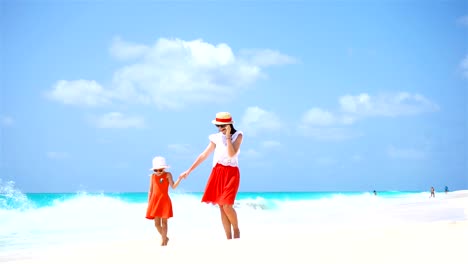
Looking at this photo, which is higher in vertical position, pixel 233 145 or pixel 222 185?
pixel 233 145

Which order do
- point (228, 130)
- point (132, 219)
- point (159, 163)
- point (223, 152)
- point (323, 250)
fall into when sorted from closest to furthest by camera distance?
point (323, 250) → point (228, 130) → point (223, 152) → point (159, 163) → point (132, 219)

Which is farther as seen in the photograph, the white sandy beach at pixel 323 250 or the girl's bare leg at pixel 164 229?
the girl's bare leg at pixel 164 229

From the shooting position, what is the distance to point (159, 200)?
810 cm

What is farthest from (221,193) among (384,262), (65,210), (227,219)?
(65,210)

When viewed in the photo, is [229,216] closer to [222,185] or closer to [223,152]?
[222,185]

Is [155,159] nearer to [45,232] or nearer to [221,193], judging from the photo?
[221,193]

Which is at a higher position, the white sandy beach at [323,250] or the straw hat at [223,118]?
the straw hat at [223,118]

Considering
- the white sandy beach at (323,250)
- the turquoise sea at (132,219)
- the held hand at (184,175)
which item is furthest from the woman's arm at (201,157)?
the turquoise sea at (132,219)

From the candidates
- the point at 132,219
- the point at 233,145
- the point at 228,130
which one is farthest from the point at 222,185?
the point at 132,219

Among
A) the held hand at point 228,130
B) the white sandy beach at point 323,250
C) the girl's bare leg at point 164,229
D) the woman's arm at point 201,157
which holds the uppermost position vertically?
the held hand at point 228,130

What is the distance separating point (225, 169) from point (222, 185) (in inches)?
7.7

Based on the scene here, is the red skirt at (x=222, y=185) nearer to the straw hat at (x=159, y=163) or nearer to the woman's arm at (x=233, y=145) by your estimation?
the woman's arm at (x=233, y=145)

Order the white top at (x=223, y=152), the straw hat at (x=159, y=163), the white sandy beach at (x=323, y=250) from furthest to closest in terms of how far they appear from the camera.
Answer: the straw hat at (x=159, y=163)
the white top at (x=223, y=152)
the white sandy beach at (x=323, y=250)

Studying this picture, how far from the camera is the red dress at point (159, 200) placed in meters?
8.11
